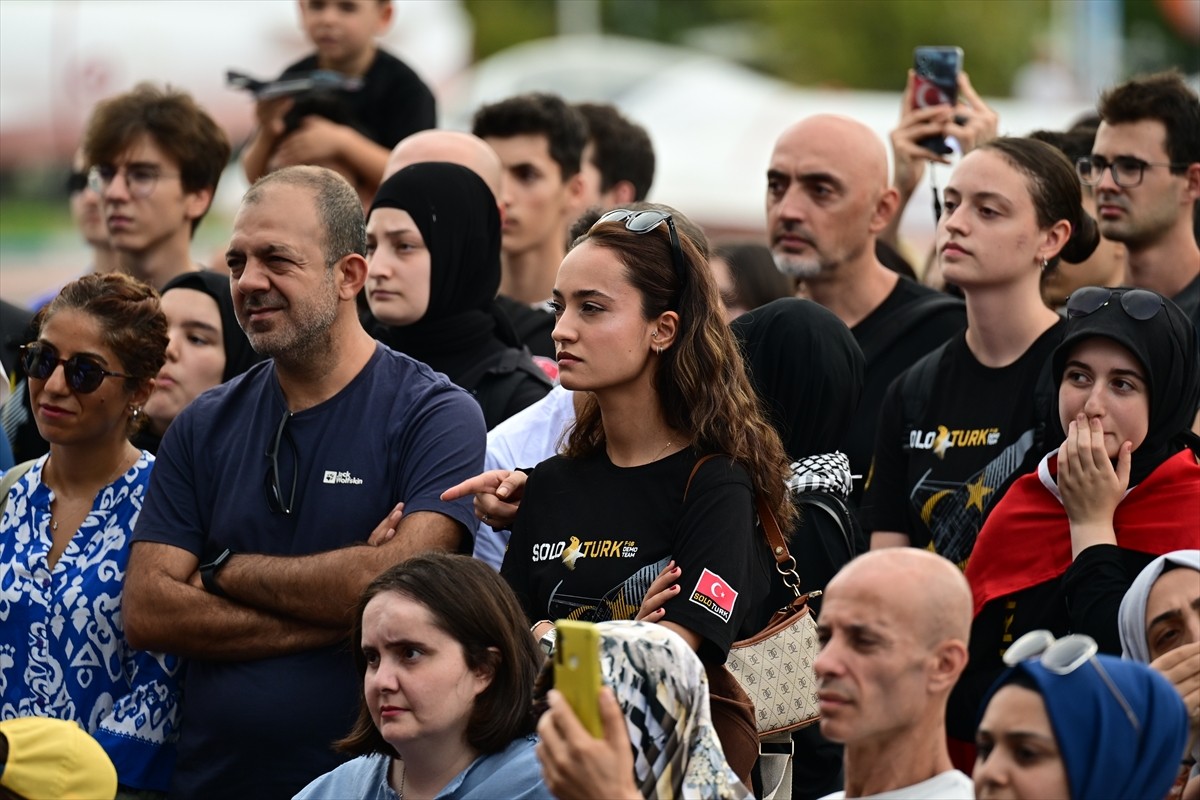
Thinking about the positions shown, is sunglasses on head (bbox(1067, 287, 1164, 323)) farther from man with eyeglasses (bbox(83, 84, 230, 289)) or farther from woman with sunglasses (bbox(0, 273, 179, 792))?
man with eyeglasses (bbox(83, 84, 230, 289))

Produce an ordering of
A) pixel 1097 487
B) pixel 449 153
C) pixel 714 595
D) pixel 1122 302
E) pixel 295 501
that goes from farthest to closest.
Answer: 1. pixel 449 153
2. pixel 295 501
3. pixel 1122 302
4. pixel 1097 487
5. pixel 714 595

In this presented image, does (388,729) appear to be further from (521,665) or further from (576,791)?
(576,791)

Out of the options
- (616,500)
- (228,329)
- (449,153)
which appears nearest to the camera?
(616,500)

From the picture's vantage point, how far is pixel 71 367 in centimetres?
580

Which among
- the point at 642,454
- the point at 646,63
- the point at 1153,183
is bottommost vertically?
the point at 642,454

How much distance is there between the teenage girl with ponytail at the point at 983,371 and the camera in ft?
19.1

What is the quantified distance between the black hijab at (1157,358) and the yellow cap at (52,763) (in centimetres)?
277

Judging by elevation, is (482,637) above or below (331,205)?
below

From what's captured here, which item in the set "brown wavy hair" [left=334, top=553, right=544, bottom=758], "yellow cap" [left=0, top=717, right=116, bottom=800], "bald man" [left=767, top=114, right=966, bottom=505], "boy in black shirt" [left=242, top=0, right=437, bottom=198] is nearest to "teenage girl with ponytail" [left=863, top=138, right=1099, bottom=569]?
"bald man" [left=767, top=114, right=966, bottom=505]

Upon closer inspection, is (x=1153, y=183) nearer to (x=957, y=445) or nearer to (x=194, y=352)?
(x=957, y=445)

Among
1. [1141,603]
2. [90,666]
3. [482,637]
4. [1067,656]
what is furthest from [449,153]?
[1067,656]

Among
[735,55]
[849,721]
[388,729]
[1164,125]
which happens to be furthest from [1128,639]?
[735,55]

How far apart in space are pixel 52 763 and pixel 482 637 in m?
1.07

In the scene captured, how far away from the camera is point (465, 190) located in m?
6.65
